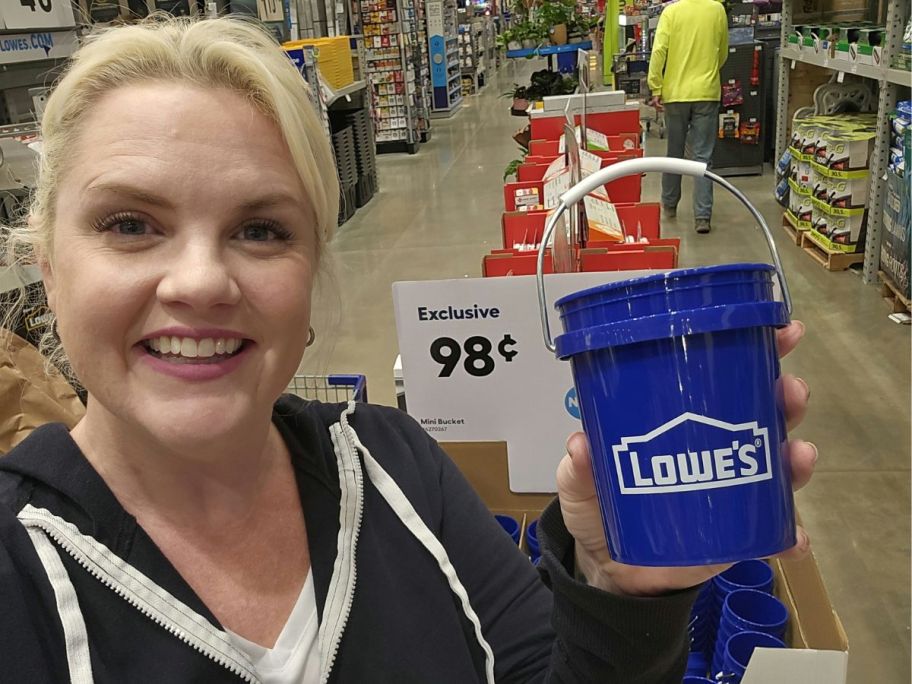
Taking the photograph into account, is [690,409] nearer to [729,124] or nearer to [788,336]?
[788,336]

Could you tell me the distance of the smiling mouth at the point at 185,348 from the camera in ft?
2.99

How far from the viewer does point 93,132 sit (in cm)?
94

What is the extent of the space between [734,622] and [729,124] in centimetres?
726

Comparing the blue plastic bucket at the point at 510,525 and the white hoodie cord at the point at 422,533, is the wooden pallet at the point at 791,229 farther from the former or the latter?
the white hoodie cord at the point at 422,533

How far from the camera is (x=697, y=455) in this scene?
80 centimetres

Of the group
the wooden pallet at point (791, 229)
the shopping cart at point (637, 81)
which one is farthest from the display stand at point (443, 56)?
the wooden pallet at point (791, 229)

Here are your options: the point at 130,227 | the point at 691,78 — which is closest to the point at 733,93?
the point at 691,78

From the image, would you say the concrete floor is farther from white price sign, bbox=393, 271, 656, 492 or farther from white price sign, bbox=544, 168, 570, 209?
white price sign, bbox=544, 168, 570, 209

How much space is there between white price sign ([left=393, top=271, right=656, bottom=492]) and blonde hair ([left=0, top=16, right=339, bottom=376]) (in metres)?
0.92

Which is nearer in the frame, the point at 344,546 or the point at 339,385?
the point at 344,546

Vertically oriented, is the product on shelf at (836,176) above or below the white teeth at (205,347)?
below

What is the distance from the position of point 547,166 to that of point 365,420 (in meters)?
2.70

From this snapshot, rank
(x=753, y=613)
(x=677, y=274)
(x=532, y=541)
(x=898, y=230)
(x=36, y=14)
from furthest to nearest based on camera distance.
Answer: (x=898, y=230), (x=36, y=14), (x=532, y=541), (x=753, y=613), (x=677, y=274)

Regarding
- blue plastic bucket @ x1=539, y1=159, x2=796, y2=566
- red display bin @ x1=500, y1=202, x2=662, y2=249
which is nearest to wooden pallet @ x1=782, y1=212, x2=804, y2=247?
red display bin @ x1=500, y1=202, x2=662, y2=249
